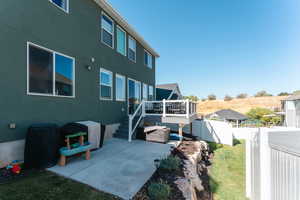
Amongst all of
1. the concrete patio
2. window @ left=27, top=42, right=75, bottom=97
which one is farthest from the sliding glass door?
the concrete patio

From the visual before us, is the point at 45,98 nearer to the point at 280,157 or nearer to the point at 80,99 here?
the point at 80,99

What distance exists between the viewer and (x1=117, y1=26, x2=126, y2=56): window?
820 centimetres

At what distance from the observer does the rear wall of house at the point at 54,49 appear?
3699mm

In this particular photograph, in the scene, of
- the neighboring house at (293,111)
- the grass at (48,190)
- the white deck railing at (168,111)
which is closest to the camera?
the grass at (48,190)

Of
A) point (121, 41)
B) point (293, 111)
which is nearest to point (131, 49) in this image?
point (121, 41)

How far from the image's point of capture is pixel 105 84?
23.8 feet

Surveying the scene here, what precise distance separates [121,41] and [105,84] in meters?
3.20

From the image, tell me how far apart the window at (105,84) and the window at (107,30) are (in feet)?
5.47

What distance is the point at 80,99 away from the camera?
19.0ft

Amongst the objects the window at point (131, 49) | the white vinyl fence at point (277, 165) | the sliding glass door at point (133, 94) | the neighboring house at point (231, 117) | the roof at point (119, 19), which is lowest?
the neighboring house at point (231, 117)

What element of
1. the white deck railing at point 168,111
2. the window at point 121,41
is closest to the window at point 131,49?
the window at point 121,41

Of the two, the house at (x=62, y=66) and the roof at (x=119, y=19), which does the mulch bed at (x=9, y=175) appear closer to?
the house at (x=62, y=66)

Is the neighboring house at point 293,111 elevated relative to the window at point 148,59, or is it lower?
lower

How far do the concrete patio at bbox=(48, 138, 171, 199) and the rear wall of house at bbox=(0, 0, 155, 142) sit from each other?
1.84m
